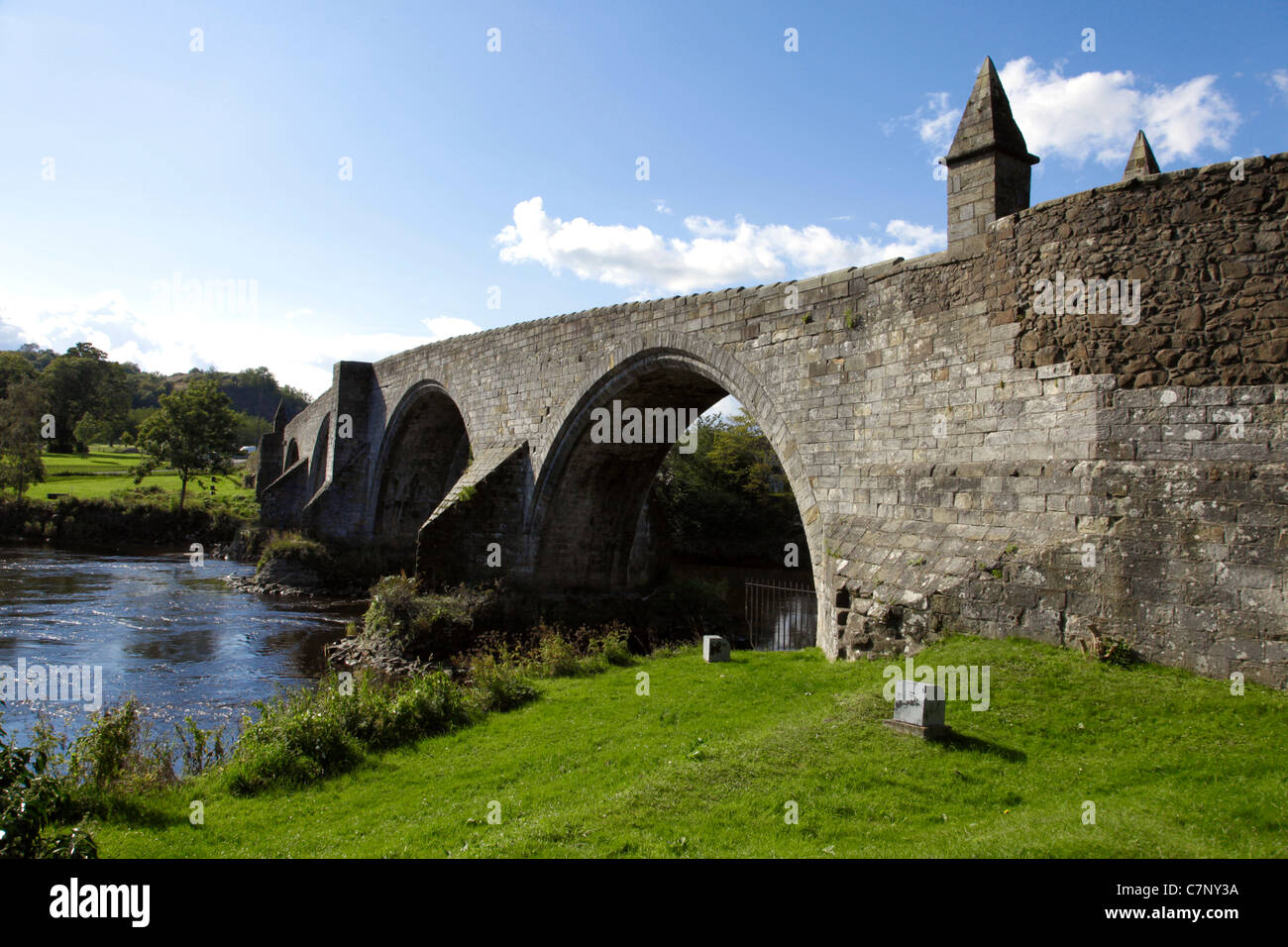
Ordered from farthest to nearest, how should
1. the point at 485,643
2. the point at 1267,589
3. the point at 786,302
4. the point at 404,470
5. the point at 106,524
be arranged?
the point at 106,524, the point at 404,470, the point at 485,643, the point at 786,302, the point at 1267,589

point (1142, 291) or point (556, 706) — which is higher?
point (1142, 291)

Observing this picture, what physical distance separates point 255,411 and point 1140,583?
11860 centimetres

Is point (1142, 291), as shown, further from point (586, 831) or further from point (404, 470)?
point (404, 470)

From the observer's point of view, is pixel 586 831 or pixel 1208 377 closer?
pixel 586 831

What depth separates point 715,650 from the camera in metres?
9.59

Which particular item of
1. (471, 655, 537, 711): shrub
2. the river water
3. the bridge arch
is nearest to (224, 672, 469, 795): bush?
(471, 655, 537, 711): shrub

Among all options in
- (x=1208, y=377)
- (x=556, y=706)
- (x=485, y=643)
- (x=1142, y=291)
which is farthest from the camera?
(x=485, y=643)

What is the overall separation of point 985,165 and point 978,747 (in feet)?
19.9

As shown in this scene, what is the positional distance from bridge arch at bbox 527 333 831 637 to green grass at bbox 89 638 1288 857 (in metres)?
5.35

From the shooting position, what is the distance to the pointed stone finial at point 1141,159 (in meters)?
11.1

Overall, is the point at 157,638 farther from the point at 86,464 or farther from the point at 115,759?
the point at 86,464

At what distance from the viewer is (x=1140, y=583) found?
6.43 m
